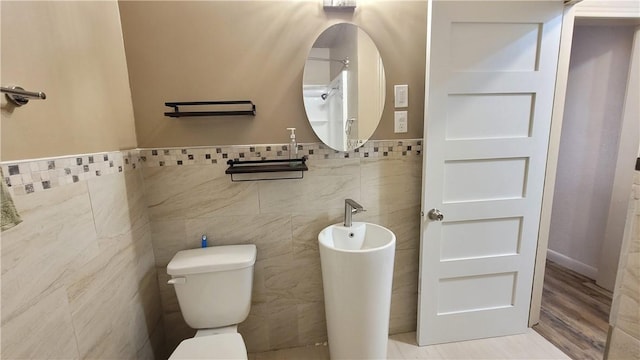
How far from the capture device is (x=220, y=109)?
4.70ft

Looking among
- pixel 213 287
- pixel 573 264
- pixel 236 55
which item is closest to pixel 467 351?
pixel 213 287

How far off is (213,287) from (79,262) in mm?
561

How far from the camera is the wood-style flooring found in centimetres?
169

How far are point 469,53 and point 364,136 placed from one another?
0.69m

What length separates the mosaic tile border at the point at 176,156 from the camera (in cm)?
89

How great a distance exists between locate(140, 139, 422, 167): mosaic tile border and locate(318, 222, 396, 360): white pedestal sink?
45 centimetres

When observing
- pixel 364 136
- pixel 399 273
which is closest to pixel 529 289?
pixel 399 273

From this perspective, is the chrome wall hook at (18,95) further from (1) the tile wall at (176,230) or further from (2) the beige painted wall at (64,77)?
(1) the tile wall at (176,230)

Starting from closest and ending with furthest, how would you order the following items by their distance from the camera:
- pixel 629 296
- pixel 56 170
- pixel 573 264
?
pixel 56 170
pixel 629 296
pixel 573 264

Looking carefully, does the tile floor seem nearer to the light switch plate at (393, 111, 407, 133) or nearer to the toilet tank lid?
the toilet tank lid

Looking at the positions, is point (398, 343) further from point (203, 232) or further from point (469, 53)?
point (469, 53)

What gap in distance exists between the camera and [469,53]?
1.42 metres

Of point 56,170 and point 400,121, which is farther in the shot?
point 400,121

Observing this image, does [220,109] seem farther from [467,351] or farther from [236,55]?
[467,351]
